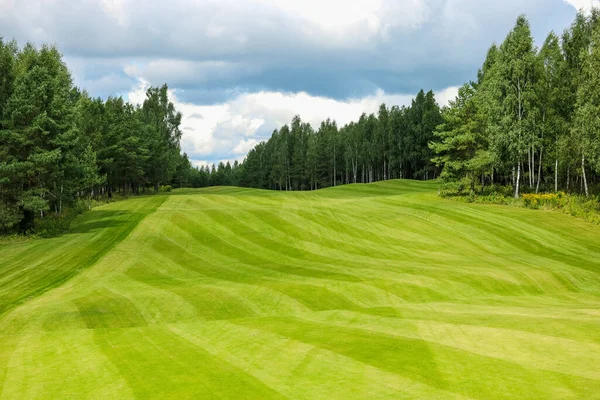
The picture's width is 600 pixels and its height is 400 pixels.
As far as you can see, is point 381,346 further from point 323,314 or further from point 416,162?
point 416,162

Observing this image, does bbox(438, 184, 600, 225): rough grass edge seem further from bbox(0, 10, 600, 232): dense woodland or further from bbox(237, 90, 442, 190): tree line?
bbox(237, 90, 442, 190): tree line

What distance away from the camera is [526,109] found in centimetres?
5316

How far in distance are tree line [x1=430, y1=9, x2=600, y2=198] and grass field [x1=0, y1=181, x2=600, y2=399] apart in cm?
1215

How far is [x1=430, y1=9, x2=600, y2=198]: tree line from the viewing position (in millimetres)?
51844

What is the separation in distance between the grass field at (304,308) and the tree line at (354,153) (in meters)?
77.5

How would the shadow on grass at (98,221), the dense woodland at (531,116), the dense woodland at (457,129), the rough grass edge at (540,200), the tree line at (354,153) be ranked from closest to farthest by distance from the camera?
1. the dense woodland at (457,129)
2. the shadow on grass at (98,221)
3. the rough grass edge at (540,200)
4. the dense woodland at (531,116)
5. the tree line at (354,153)

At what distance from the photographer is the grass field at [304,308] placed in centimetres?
1066

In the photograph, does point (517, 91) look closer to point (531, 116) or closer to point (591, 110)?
point (531, 116)

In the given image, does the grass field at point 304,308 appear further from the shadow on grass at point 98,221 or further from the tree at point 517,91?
the tree at point 517,91

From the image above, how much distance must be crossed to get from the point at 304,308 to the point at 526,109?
45472mm

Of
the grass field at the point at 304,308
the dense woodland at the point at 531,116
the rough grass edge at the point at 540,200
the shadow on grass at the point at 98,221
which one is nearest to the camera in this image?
the grass field at the point at 304,308

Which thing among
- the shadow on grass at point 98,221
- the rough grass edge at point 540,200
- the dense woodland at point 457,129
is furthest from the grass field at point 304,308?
the dense woodland at point 457,129

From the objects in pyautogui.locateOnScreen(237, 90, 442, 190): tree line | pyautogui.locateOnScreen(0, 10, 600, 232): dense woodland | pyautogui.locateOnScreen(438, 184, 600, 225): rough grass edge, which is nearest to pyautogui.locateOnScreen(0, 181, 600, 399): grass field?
pyautogui.locateOnScreen(438, 184, 600, 225): rough grass edge

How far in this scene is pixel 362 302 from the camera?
68.8ft
